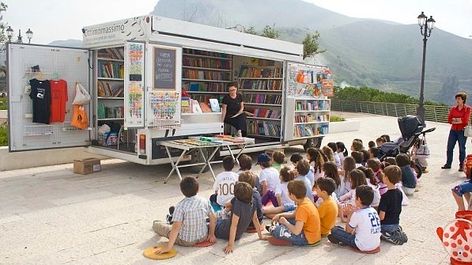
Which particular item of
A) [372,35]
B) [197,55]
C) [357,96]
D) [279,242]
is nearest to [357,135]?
[197,55]

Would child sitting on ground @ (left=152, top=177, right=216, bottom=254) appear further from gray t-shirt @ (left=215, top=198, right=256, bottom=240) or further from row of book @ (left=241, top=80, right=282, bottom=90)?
row of book @ (left=241, top=80, right=282, bottom=90)

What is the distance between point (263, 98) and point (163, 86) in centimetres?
430

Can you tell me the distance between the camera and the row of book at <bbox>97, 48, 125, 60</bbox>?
8452mm

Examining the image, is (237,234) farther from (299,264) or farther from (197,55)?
(197,55)

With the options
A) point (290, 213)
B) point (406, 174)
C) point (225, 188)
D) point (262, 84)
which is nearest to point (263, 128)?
point (262, 84)

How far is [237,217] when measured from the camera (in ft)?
→ 14.5

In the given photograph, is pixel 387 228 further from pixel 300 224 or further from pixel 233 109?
pixel 233 109

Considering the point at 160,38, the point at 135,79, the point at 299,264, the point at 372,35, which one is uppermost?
the point at 372,35

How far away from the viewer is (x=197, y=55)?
1075cm

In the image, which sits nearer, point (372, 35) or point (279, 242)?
point (279, 242)

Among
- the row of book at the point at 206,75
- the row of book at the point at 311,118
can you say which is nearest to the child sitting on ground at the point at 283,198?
the row of book at the point at 311,118

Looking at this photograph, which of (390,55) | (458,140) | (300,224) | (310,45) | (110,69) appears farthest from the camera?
(390,55)

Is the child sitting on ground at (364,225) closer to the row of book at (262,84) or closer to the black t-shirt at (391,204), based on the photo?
the black t-shirt at (391,204)

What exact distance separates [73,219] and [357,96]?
103ft
